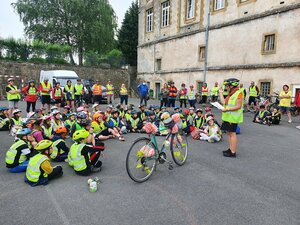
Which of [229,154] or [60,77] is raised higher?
[60,77]

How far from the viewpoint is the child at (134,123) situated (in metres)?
9.29

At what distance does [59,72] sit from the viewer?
1903cm

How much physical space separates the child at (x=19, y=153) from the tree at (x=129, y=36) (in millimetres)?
29102

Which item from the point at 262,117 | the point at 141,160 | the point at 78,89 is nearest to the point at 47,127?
the point at 141,160

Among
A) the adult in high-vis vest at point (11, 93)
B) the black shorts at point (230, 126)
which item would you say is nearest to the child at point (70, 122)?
the adult in high-vis vest at point (11, 93)

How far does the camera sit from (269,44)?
632 inches

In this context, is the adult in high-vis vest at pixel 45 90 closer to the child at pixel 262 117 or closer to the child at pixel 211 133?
the child at pixel 211 133

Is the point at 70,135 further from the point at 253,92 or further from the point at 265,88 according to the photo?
the point at 265,88

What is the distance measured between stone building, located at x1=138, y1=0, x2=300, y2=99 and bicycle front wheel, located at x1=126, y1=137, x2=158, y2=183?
1366cm

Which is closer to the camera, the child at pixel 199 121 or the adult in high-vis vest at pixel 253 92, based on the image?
the child at pixel 199 121

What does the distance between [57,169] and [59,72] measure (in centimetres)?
1595

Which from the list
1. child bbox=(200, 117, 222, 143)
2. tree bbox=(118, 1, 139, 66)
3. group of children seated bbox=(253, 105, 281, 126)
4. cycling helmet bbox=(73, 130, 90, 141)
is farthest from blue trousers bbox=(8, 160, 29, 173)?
tree bbox=(118, 1, 139, 66)

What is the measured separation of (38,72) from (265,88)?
70.7 ft

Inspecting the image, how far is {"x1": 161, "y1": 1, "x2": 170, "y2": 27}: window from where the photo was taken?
24438 mm
